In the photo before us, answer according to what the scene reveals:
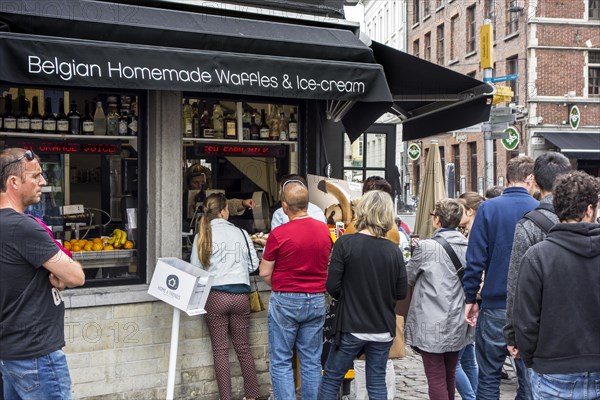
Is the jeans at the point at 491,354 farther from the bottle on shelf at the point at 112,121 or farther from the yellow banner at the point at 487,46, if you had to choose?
the yellow banner at the point at 487,46

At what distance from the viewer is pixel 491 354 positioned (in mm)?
5301

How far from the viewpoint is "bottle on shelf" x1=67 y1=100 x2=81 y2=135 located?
21.0 ft

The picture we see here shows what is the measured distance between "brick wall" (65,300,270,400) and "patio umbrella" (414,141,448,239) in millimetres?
4731

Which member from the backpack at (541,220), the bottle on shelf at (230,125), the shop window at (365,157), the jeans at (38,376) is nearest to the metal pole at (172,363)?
the jeans at (38,376)

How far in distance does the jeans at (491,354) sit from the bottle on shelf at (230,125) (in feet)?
10.0

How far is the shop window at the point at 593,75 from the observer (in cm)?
2823

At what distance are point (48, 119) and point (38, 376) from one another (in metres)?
3.14

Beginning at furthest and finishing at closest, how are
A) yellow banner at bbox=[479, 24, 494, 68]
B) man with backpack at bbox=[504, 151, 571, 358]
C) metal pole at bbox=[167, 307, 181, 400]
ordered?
1. yellow banner at bbox=[479, 24, 494, 68]
2. metal pole at bbox=[167, 307, 181, 400]
3. man with backpack at bbox=[504, 151, 571, 358]

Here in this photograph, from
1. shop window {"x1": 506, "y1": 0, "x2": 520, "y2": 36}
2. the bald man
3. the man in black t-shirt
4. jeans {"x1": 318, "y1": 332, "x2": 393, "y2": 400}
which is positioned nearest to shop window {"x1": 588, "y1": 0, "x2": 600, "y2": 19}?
shop window {"x1": 506, "y1": 0, "x2": 520, "y2": 36}

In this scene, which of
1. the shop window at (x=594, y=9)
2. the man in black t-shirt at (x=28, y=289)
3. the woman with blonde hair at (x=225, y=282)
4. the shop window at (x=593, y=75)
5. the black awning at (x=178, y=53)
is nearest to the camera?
the man in black t-shirt at (x=28, y=289)

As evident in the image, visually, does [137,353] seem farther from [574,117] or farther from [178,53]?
[574,117]

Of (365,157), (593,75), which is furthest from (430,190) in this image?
(593,75)

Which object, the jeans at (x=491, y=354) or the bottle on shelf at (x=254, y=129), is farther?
the bottle on shelf at (x=254, y=129)

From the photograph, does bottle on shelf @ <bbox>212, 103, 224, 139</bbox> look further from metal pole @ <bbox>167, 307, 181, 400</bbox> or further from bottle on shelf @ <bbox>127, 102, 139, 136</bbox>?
metal pole @ <bbox>167, 307, 181, 400</bbox>
